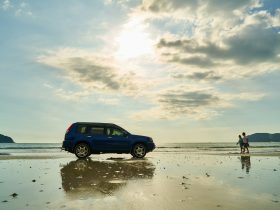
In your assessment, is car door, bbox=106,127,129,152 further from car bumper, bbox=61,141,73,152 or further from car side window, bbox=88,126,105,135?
car bumper, bbox=61,141,73,152

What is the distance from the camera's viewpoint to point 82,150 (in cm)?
2019

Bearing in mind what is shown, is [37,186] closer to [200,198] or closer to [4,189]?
[4,189]

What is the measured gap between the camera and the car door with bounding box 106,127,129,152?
20609 mm

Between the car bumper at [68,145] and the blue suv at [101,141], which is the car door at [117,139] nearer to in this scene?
the blue suv at [101,141]

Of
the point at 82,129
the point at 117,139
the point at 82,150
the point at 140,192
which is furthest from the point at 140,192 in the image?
the point at 82,129

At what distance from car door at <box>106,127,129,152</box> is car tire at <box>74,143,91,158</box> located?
1390 mm

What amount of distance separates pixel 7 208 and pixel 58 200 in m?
1.01

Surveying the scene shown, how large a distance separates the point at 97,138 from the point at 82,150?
1.15 m

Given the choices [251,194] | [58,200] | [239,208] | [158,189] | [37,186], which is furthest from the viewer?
[37,186]

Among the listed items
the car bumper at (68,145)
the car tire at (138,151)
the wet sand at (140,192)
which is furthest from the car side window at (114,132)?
the wet sand at (140,192)

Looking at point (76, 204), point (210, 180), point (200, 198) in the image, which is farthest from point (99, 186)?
point (210, 180)

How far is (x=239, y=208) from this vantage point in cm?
588

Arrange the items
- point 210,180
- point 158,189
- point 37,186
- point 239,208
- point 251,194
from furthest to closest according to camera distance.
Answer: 1. point 210,180
2. point 37,186
3. point 158,189
4. point 251,194
5. point 239,208

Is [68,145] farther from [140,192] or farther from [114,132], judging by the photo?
[140,192]
